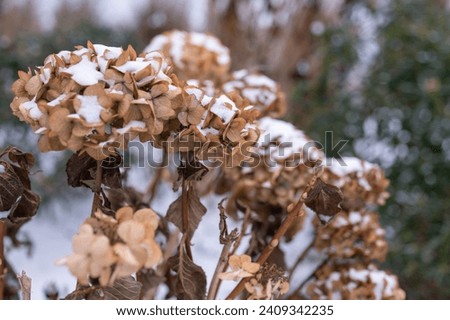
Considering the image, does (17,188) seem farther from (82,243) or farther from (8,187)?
(82,243)

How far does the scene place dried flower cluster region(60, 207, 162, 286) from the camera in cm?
33

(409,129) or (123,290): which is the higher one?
(123,290)

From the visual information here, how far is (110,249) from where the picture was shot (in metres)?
0.33

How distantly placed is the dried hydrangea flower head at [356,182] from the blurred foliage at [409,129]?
65 centimetres

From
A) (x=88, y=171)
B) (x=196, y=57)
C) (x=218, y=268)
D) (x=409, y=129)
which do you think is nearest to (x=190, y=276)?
(x=218, y=268)

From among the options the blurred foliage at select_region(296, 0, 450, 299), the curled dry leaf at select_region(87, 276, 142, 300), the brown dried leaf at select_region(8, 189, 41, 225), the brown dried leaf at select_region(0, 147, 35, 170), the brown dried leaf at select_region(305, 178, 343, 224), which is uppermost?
the brown dried leaf at select_region(305, 178, 343, 224)

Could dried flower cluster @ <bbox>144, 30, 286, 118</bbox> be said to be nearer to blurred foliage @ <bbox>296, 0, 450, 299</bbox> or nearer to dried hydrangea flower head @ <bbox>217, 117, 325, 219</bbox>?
dried hydrangea flower head @ <bbox>217, 117, 325, 219</bbox>

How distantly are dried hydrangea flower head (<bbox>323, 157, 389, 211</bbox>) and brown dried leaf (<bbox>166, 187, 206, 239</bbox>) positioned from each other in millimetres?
197

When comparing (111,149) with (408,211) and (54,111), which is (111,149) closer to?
(54,111)

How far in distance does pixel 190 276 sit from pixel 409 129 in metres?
1.02

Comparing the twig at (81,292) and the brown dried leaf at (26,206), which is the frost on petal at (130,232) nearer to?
the twig at (81,292)

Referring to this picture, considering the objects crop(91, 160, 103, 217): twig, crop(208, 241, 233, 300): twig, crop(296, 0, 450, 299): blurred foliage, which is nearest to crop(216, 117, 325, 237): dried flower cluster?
crop(208, 241, 233, 300): twig
